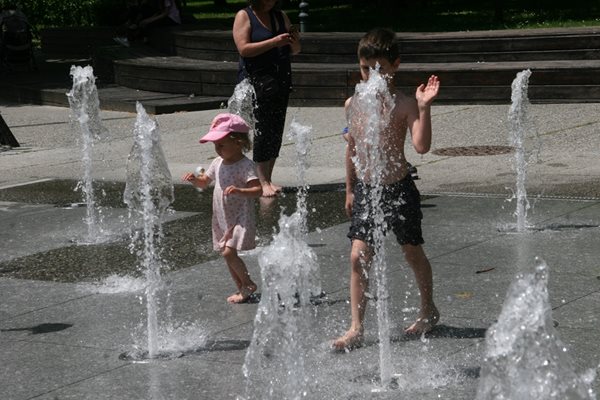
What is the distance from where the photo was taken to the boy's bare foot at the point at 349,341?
5.66 metres

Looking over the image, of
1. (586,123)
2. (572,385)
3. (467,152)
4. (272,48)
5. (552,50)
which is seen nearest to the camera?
(572,385)

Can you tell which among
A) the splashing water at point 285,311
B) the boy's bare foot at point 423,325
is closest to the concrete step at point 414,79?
the boy's bare foot at point 423,325

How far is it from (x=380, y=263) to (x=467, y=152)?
20.7ft

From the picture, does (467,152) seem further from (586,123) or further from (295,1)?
(295,1)

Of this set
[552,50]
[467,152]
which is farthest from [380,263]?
[552,50]

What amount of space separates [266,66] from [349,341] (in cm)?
462

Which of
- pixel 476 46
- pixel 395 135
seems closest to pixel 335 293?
pixel 395 135

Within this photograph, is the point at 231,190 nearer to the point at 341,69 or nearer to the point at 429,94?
the point at 429,94

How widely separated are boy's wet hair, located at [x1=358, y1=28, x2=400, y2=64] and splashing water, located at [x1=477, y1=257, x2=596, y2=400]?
2.25 m

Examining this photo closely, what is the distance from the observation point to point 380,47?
5695 millimetres

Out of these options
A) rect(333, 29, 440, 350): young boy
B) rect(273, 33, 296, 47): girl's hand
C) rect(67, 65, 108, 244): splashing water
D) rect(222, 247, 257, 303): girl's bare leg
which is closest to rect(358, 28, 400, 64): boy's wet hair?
rect(333, 29, 440, 350): young boy

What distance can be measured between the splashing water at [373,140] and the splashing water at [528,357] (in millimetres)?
1863

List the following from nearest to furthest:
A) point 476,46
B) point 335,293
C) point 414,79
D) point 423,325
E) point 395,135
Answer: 1. point 395,135
2. point 423,325
3. point 335,293
4. point 414,79
5. point 476,46

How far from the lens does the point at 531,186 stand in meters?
9.79
